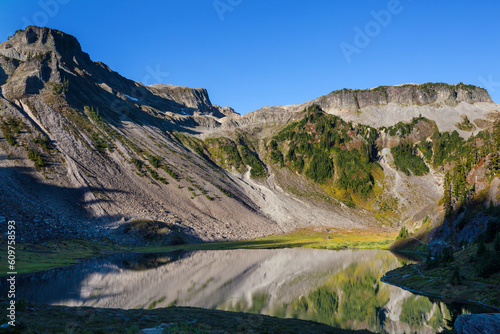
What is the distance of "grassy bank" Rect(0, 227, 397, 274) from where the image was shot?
48.3 meters

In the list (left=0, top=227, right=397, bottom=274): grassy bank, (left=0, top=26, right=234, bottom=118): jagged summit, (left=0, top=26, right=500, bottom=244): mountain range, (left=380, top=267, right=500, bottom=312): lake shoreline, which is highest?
(left=0, top=26, right=234, bottom=118): jagged summit

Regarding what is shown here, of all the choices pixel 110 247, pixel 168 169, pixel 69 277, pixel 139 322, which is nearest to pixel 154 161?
pixel 168 169

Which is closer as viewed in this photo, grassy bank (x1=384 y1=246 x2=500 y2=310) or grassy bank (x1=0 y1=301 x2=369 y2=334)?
grassy bank (x1=0 y1=301 x2=369 y2=334)

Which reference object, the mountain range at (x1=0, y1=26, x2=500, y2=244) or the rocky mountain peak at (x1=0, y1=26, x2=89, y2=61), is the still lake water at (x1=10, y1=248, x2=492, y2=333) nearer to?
the mountain range at (x1=0, y1=26, x2=500, y2=244)

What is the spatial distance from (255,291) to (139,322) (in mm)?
20290

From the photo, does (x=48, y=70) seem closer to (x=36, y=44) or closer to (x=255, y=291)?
(x=36, y=44)

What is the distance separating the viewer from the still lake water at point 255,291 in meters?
27.1

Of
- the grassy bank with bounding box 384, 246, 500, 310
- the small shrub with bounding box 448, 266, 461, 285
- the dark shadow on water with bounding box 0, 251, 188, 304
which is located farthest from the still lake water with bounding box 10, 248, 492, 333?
the small shrub with bounding box 448, 266, 461, 285

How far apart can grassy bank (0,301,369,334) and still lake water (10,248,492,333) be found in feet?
19.7

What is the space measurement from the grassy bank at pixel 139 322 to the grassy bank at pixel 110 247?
2650 cm

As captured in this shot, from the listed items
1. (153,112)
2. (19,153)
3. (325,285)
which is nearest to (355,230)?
(325,285)

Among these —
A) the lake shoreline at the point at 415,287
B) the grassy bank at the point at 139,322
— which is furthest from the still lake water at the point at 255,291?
the grassy bank at the point at 139,322

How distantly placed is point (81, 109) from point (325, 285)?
129 m

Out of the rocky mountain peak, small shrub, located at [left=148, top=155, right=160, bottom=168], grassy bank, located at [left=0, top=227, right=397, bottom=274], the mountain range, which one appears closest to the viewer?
grassy bank, located at [left=0, top=227, right=397, bottom=274]
